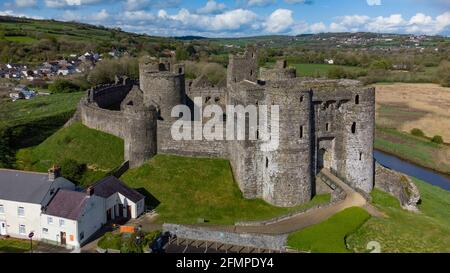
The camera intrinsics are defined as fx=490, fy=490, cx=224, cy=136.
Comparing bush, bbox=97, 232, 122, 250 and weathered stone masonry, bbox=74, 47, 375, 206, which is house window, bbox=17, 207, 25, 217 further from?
weathered stone masonry, bbox=74, 47, 375, 206

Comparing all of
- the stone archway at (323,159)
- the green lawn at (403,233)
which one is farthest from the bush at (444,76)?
the stone archway at (323,159)

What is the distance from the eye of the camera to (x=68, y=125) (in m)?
41.0

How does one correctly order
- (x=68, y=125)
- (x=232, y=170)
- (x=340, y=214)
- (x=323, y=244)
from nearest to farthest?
(x=323, y=244), (x=340, y=214), (x=232, y=170), (x=68, y=125)

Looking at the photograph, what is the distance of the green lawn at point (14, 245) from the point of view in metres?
23.8

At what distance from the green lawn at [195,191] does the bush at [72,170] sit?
4115 millimetres

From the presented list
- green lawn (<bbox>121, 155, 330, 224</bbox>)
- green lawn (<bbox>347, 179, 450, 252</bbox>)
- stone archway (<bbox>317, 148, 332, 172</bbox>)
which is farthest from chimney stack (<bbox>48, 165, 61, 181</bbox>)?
green lawn (<bbox>347, 179, 450, 252</bbox>)

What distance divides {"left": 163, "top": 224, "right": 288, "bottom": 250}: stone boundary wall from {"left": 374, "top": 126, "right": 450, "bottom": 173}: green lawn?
100 feet

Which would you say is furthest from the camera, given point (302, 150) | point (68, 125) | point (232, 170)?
point (68, 125)

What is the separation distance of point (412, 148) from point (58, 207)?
40.9 m

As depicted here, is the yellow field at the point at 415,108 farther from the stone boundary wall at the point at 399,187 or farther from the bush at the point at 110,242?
the bush at the point at 110,242

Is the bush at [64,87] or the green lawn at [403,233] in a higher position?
the bush at [64,87]

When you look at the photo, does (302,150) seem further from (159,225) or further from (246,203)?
(159,225)

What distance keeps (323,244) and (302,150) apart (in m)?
→ 6.87

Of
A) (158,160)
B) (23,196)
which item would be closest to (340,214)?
(158,160)
